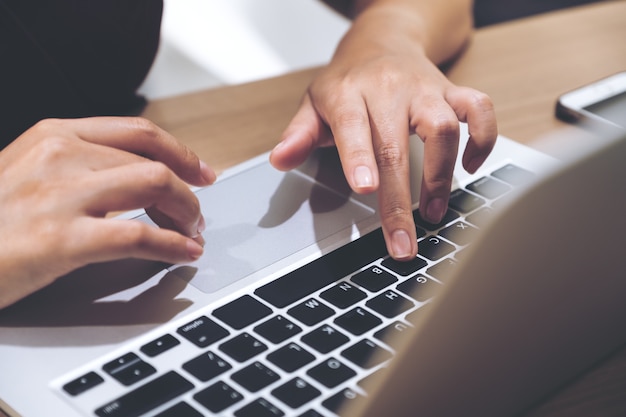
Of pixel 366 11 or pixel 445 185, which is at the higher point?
pixel 366 11

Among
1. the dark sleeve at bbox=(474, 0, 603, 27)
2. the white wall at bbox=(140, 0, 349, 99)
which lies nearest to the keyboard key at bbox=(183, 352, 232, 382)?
the white wall at bbox=(140, 0, 349, 99)

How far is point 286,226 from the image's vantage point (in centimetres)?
58

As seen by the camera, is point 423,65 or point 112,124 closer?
point 112,124

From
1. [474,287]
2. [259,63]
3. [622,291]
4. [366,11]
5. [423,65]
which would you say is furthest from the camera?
[259,63]

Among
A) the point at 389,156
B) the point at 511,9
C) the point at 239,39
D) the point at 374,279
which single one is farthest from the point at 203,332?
the point at 239,39

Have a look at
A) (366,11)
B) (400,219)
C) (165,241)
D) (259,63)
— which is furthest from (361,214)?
(259,63)

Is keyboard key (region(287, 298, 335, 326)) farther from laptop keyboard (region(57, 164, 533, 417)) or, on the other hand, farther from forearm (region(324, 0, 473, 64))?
forearm (region(324, 0, 473, 64))

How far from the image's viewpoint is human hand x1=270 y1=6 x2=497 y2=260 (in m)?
0.56

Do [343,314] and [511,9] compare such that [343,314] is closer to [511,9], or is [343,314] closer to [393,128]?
[393,128]

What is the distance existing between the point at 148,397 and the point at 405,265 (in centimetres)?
21

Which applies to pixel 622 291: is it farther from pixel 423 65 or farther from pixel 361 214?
pixel 423 65

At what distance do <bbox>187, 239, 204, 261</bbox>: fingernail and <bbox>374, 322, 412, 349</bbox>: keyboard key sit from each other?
142 mm

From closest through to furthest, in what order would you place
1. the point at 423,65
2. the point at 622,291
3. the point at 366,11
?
the point at 622,291, the point at 423,65, the point at 366,11

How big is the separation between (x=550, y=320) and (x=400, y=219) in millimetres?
175
